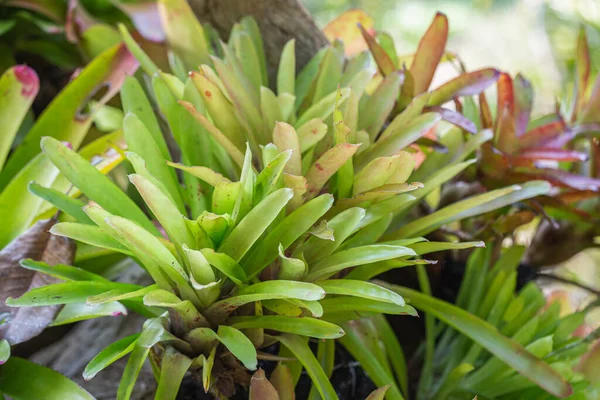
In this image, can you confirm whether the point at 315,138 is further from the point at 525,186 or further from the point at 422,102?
the point at 525,186

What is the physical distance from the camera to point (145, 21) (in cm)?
93

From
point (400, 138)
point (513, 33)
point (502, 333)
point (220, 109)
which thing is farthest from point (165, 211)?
point (513, 33)

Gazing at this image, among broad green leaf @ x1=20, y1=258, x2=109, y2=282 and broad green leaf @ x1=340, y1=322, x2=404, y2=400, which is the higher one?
broad green leaf @ x1=20, y1=258, x2=109, y2=282

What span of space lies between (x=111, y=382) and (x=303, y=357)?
0.28m

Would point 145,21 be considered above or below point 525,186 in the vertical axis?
above

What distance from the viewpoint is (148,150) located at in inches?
22.5

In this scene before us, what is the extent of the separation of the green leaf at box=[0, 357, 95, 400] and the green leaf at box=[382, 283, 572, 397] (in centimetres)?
38

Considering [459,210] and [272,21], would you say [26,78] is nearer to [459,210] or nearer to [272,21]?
[272,21]

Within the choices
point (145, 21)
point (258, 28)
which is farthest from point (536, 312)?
point (145, 21)

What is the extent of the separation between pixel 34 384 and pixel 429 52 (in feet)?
2.24

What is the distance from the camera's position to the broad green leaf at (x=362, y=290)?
0.46 metres

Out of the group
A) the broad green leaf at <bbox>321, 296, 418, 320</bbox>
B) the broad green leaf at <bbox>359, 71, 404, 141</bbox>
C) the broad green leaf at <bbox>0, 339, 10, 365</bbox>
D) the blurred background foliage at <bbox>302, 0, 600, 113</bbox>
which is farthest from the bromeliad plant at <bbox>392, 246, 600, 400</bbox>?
the blurred background foliage at <bbox>302, 0, 600, 113</bbox>

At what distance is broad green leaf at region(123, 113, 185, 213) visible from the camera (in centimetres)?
56

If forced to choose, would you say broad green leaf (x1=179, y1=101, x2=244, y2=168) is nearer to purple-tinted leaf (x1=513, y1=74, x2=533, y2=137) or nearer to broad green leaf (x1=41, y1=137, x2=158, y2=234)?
broad green leaf (x1=41, y1=137, x2=158, y2=234)
